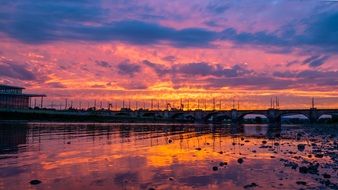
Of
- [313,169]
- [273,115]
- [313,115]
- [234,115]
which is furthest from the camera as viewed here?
[234,115]

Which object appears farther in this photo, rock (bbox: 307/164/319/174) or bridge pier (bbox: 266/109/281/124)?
bridge pier (bbox: 266/109/281/124)

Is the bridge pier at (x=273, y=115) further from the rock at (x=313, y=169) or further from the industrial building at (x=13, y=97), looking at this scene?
the rock at (x=313, y=169)

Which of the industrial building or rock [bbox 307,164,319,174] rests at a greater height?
the industrial building

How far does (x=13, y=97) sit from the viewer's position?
579 feet

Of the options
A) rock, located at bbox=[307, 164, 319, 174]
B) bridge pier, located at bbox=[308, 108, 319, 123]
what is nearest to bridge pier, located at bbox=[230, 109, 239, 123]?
bridge pier, located at bbox=[308, 108, 319, 123]

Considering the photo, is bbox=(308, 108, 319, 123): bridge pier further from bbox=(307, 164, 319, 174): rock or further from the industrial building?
bbox=(307, 164, 319, 174): rock

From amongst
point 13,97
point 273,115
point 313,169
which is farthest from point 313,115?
point 313,169

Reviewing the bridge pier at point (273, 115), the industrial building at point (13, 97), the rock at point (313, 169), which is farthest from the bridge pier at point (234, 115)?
the rock at point (313, 169)

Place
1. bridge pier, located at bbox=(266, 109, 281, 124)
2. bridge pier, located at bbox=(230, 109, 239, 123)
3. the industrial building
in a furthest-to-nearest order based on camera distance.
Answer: bridge pier, located at bbox=(230, 109, 239, 123) < bridge pier, located at bbox=(266, 109, 281, 124) < the industrial building

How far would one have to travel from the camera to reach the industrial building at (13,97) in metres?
171

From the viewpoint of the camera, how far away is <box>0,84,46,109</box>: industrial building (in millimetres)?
171250

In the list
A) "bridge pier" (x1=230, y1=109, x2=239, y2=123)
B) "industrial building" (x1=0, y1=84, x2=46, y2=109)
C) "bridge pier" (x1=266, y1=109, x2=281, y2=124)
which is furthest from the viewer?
"bridge pier" (x1=230, y1=109, x2=239, y2=123)

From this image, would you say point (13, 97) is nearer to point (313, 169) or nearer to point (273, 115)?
point (273, 115)

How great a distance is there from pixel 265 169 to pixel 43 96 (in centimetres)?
18844
